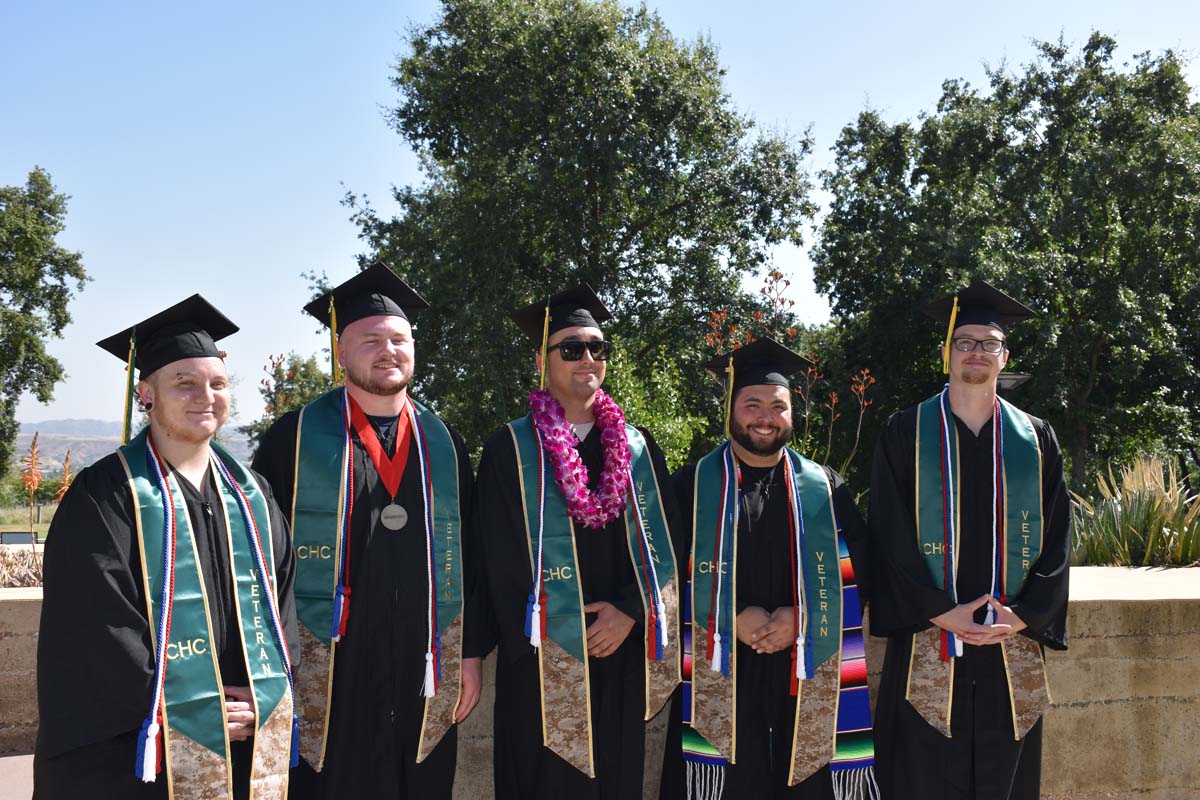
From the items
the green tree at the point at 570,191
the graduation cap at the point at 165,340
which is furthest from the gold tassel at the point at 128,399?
the green tree at the point at 570,191

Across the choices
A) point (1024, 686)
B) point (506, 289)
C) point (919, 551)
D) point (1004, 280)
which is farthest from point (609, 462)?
point (1004, 280)

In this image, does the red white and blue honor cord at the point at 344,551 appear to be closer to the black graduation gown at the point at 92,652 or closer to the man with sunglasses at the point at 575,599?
the man with sunglasses at the point at 575,599

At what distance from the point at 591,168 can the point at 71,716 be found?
51.5 feet

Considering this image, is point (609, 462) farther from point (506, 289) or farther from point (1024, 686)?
point (506, 289)

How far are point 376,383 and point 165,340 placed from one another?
722mm

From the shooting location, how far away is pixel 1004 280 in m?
18.7

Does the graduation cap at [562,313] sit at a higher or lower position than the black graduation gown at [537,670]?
higher

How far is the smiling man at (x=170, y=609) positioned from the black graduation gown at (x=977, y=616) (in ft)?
7.26

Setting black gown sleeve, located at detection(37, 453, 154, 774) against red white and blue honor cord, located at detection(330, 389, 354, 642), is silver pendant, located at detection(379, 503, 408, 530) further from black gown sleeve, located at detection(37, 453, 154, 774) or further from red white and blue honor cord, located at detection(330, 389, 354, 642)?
black gown sleeve, located at detection(37, 453, 154, 774)

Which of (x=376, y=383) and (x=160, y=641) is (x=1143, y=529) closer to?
(x=376, y=383)

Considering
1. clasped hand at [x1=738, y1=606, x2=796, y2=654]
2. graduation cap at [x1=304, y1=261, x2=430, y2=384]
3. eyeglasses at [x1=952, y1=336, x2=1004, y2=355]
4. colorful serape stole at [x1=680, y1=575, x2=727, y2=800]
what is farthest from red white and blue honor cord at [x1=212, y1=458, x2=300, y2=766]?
eyeglasses at [x1=952, y1=336, x2=1004, y2=355]

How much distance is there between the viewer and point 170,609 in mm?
2855

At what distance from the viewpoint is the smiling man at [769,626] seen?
377 cm

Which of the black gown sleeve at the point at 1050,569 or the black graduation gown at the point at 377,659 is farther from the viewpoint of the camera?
the black gown sleeve at the point at 1050,569
